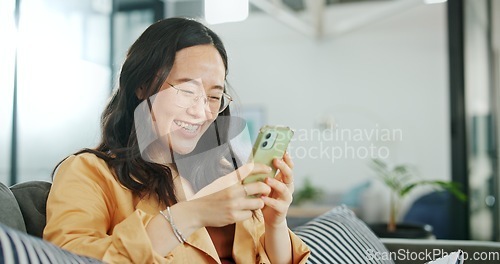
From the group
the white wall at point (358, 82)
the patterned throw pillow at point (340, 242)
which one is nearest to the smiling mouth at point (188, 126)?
the patterned throw pillow at point (340, 242)

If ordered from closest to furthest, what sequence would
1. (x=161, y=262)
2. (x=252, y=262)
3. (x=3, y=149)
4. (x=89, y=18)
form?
(x=161, y=262), (x=252, y=262), (x=3, y=149), (x=89, y=18)

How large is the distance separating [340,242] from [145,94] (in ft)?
1.85

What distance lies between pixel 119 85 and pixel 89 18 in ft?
6.70

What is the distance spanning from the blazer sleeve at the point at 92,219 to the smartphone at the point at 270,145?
0.50 ft

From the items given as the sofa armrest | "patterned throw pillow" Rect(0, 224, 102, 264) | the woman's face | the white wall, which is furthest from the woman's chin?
the white wall

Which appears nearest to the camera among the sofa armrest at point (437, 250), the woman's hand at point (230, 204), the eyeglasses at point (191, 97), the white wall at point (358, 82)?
the woman's hand at point (230, 204)

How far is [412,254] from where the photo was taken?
48.5 inches

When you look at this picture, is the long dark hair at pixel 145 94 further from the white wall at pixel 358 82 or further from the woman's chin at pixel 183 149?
the white wall at pixel 358 82

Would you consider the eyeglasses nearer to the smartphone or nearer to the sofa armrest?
the smartphone

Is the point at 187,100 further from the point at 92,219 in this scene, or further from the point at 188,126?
the point at 92,219

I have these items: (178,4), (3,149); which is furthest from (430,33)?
(3,149)

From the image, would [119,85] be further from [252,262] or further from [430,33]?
[430,33]

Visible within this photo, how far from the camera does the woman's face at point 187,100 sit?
0.73 meters

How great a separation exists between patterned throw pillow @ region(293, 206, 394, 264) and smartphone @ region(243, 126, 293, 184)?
44cm
